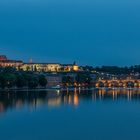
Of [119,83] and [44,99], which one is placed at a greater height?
[44,99]

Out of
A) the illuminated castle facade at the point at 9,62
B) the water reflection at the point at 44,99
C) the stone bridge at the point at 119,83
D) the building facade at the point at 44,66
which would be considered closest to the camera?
the water reflection at the point at 44,99

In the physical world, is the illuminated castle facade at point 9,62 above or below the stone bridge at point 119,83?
above

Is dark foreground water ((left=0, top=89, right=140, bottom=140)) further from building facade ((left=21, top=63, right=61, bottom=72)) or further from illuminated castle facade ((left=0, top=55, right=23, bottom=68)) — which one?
building facade ((left=21, top=63, right=61, bottom=72))

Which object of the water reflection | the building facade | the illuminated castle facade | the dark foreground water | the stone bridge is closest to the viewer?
the dark foreground water

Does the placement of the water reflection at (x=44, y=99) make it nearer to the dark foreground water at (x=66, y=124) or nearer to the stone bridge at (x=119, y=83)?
the dark foreground water at (x=66, y=124)

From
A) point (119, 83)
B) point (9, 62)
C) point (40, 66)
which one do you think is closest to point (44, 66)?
point (40, 66)

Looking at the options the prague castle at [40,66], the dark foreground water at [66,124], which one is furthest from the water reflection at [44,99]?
the prague castle at [40,66]

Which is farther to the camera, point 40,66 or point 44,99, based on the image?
point 40,66

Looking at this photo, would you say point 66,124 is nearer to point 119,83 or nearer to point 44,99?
point 44,99

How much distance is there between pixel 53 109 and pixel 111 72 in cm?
8038

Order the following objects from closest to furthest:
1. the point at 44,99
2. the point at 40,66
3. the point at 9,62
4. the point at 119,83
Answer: the point at 44,99 → the point at 119,83 → the point at 9,62 → the point at 40,66

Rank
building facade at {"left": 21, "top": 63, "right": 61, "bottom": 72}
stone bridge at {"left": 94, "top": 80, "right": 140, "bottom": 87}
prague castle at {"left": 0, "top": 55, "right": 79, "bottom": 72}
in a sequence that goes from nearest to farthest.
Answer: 1. stone bridge at {"left": 94, "top": 80, "right": 140, "bottom": 87}
2. prague castle at {"left": 0, "top": 55, "right": 79, "bottom": 72}
3. building facade at {"left": 21, "top": 63, "right": 61, "bottom": 72}

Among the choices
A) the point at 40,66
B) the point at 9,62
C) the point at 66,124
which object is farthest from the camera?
the point at 40,66

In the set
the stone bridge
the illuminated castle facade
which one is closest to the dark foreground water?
the stone bridge
